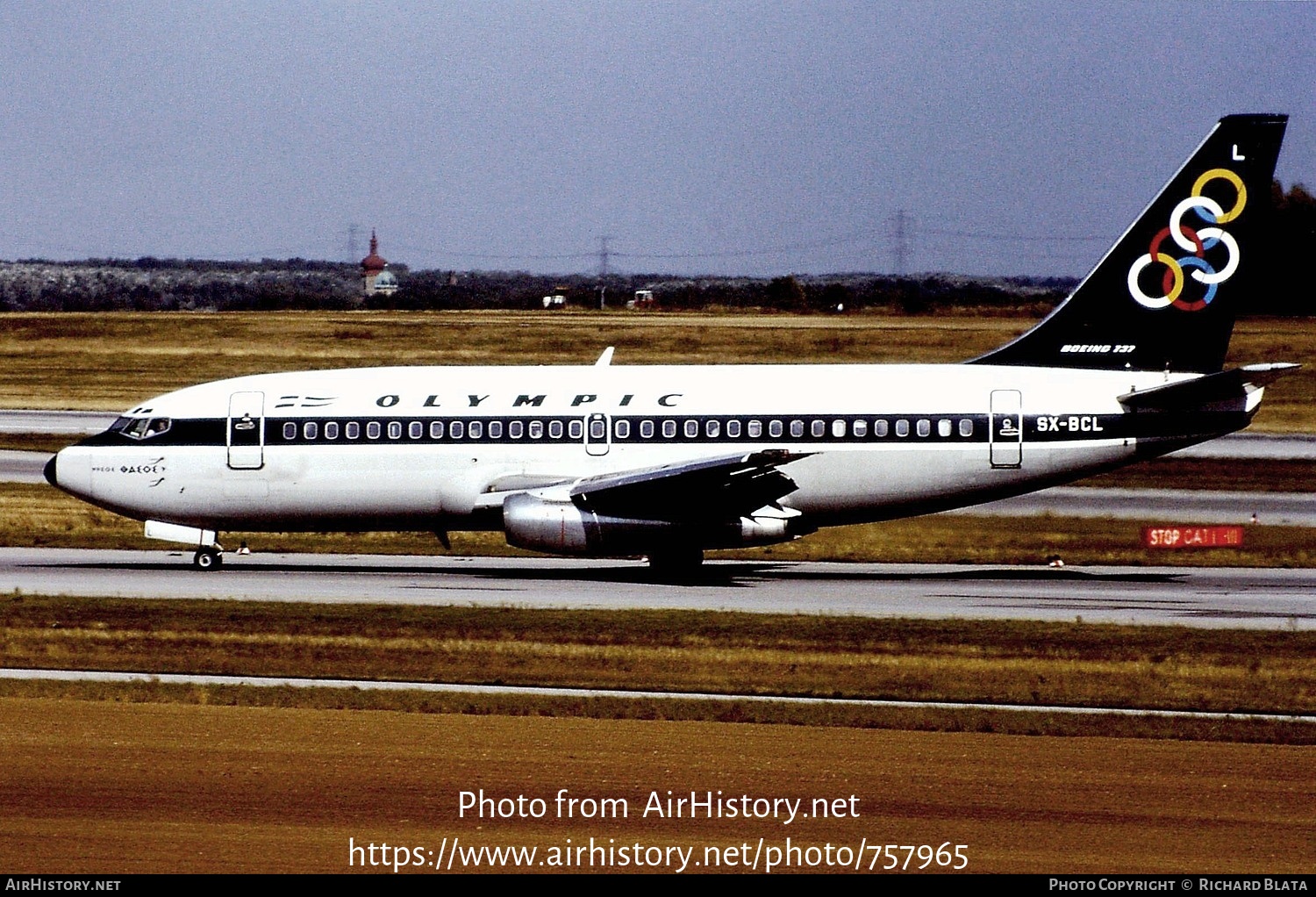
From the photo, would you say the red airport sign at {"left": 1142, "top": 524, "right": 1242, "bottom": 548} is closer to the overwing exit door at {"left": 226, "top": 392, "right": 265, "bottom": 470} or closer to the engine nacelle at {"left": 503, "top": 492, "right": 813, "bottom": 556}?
A: the engine nacelle at {"left": 503, "top": 492, "right": 813, "bottom": 556}

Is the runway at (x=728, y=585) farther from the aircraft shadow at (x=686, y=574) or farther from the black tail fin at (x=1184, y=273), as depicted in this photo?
the black tail fin at (x=1184, y=273)

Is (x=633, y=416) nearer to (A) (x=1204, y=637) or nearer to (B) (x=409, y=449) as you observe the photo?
(B) (x=409, y=449)

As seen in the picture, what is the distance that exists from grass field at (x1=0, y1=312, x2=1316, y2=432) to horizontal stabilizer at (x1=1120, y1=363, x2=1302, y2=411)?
39044 mm

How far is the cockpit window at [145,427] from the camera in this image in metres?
35.2

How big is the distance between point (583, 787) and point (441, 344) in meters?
71.9

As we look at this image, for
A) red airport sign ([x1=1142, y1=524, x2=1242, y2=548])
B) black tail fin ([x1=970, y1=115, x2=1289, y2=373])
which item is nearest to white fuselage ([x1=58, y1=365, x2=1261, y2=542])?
black tail fin ([x1=970, y1=115, x2=1289, y2=373])

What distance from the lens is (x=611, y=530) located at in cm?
3334

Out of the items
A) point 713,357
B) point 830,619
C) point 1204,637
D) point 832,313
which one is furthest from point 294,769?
point 832,313

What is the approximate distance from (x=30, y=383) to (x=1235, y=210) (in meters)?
61.4

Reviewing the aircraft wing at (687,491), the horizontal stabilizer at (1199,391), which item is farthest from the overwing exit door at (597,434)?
the horizontal stabilizer at (1199,391)

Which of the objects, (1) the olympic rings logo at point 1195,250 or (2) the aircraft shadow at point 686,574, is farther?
(1) the olympic rings logo at point 1195,250

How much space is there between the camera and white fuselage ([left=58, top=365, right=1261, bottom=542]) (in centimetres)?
3428

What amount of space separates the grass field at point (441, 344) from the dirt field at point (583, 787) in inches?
2114

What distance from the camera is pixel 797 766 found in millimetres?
18891
